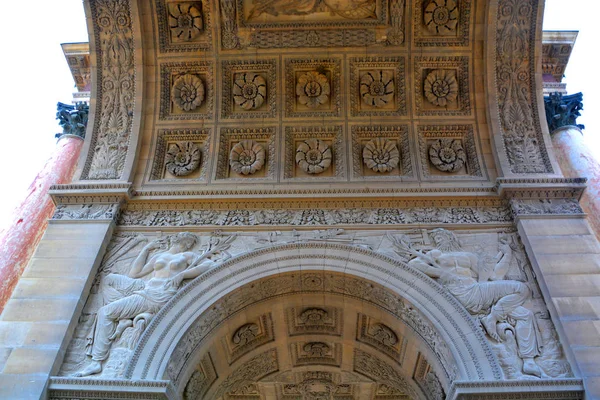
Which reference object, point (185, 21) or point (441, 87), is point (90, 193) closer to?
point (185, 21)

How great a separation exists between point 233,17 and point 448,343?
8.58 meters

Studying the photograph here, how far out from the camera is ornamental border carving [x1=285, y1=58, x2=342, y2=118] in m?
13.7

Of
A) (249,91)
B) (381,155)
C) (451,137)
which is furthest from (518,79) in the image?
(249,91)

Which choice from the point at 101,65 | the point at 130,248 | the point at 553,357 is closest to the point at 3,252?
the point at 130,248

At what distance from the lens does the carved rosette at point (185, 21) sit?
13391 millimetres

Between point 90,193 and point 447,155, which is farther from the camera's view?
point 447,155

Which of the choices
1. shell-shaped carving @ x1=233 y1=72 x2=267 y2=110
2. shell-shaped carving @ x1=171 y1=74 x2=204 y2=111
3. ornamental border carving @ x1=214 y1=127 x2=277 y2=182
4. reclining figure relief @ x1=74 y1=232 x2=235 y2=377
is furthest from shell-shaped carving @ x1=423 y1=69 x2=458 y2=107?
reclining figure relief @ x1=74 y1=232 x2=235 y2=377

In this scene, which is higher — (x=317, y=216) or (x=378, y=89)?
(x=378, y=89)

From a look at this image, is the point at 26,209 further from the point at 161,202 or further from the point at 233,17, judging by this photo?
the point at 233,17

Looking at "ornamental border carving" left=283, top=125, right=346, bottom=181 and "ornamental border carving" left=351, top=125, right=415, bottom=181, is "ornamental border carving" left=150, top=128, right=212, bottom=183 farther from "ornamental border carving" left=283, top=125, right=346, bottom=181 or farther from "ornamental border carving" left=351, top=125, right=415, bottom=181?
"ornamental border carving" left=351, top=125, right=415, bottom=181

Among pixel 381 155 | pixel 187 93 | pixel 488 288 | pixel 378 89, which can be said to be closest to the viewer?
pixel 488 288

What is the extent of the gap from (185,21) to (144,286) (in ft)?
20.9

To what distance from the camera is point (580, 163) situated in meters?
13.5

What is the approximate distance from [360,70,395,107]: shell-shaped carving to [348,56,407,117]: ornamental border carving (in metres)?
0.15
